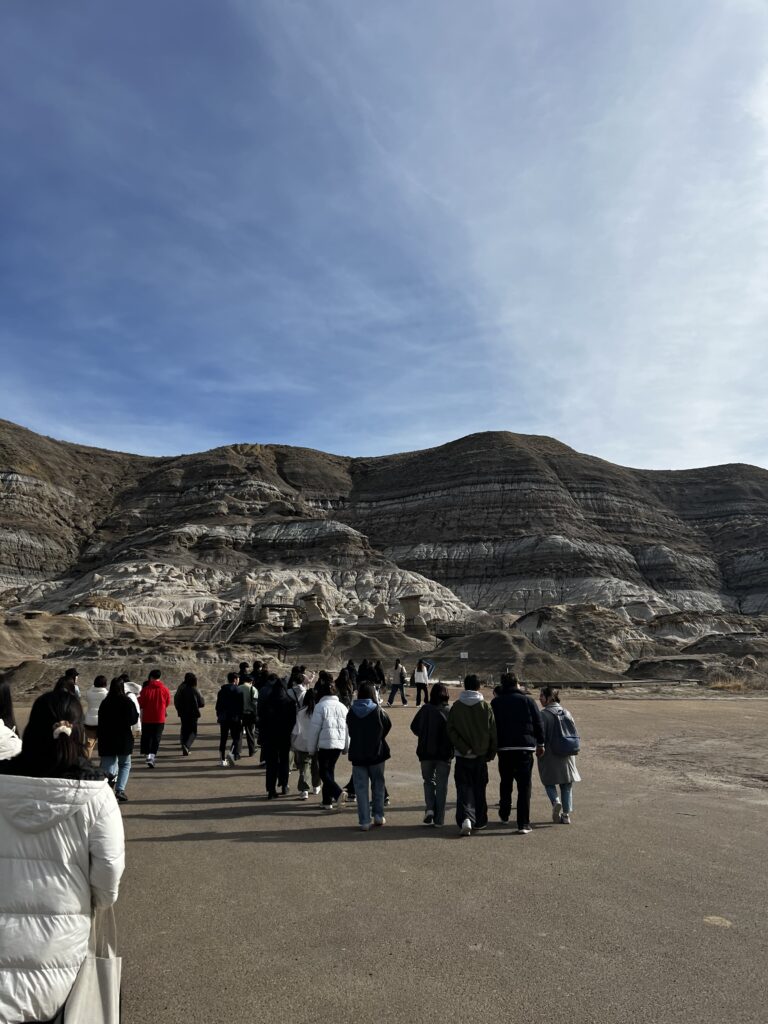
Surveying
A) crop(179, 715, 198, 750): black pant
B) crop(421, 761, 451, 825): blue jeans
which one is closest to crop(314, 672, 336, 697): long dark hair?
crop(421, 761, 451, 825): blue jeans

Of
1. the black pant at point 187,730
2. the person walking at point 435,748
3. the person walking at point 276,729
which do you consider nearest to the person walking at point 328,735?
the person walking at point 276,729

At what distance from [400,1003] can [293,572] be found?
86.7 metres

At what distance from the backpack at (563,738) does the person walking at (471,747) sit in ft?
3.20

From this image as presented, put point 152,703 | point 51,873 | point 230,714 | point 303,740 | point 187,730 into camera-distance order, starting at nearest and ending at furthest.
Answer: point 51,873
point 303,740
point 152,703
point 230,714
point 187,730

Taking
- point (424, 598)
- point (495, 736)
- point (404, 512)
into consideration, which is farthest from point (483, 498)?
point (495, 736)

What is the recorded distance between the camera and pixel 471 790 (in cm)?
791

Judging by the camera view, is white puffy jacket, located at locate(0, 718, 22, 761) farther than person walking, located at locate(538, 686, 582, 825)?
No

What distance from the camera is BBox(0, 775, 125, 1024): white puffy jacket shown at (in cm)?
309

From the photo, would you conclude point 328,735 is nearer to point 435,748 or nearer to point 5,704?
point 435,748

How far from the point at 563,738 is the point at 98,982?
20.2ft

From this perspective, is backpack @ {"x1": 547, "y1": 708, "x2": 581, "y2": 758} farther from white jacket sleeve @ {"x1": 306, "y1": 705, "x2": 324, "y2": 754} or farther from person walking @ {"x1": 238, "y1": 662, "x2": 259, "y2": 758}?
person walking @ {"x1": 238, "y1": 662, "x2": 259, "y2": 758}

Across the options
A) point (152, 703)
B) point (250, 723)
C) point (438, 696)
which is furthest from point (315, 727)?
point (250, 723)

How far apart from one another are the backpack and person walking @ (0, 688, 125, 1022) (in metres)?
6.09

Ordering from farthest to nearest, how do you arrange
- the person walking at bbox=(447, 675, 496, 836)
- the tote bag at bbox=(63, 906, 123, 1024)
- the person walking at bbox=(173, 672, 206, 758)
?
the person walking at bbox=(173, 672, 206, 758), the person walking at bbox=(447, 675, 496, 836), the tote bag at bbox=(63, 906, 123, 1024)
